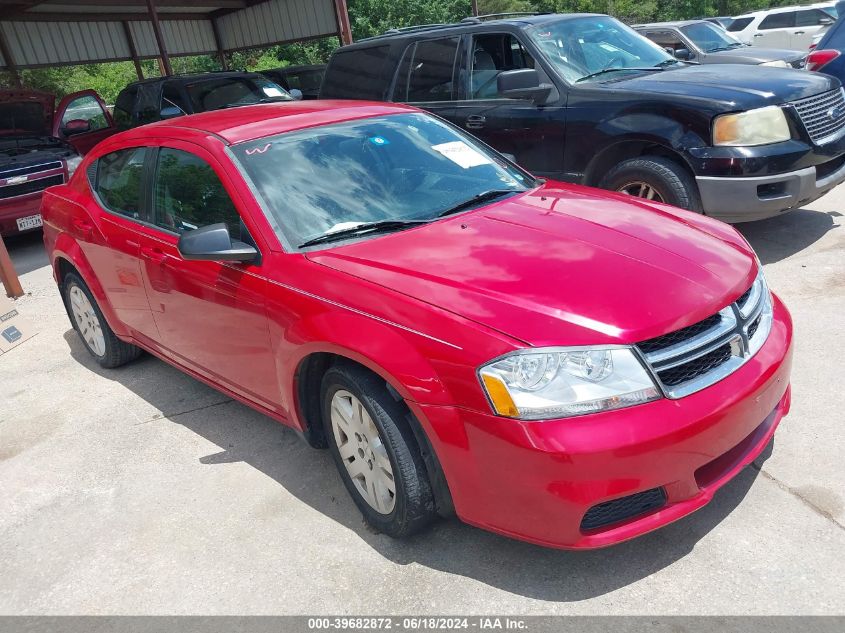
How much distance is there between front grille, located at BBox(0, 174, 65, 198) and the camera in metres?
7.93

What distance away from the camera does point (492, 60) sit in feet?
19.9

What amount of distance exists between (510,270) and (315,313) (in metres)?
0.76

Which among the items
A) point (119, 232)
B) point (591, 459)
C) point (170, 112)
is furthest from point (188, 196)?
point (170, 112)

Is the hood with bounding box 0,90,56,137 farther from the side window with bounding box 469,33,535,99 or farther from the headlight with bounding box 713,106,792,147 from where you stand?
the headlight with bounding box 713,106,792,147

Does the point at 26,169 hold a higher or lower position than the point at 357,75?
lower

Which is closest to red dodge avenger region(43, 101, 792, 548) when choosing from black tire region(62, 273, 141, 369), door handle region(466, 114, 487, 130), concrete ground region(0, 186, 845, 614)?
concrete ground region(0, 186, 845, 614)

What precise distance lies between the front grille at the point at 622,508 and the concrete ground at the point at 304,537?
313 millimetres

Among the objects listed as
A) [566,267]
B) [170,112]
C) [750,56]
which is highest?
[170,112]

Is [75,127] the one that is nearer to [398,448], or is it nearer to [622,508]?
[398,448]

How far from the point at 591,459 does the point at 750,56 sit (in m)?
10.5

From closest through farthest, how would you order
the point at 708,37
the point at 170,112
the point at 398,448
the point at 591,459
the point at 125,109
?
the point at 591,459 < the point at 398,448 < the point at 170,112 < the point at 125,109 < the point at 708,37

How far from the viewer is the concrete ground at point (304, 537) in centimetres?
246

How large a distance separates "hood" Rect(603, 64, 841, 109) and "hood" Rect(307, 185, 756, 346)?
2153 mm

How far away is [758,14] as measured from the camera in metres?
19.1
